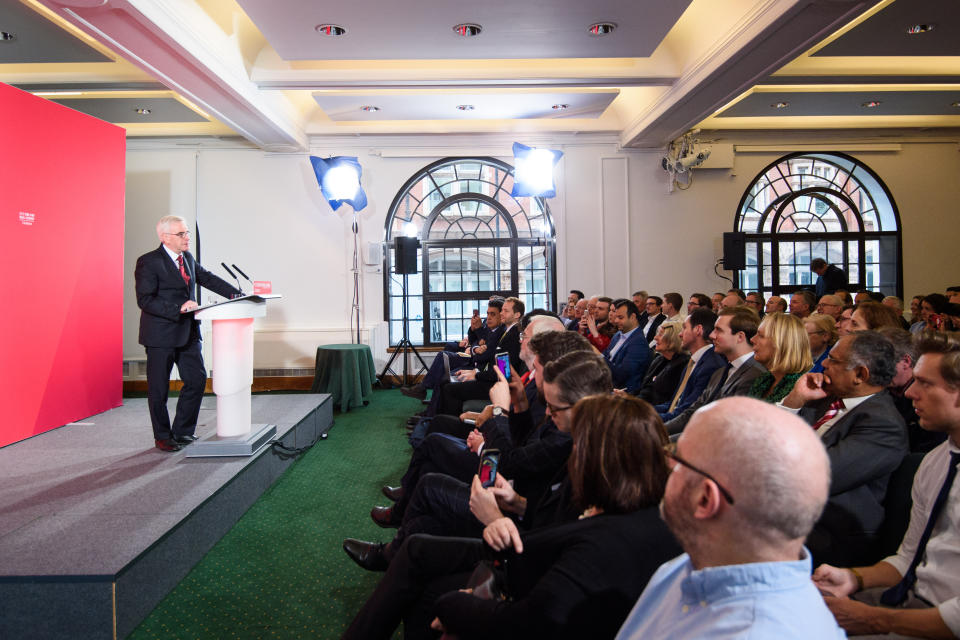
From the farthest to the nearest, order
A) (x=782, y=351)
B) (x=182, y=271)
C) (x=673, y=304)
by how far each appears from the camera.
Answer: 1. (x=673, y=304)
2. (x=182, y=271)
3. (x=782, y=351)

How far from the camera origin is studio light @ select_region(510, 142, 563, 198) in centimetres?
791

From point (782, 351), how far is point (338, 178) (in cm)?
620

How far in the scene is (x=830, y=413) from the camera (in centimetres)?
220

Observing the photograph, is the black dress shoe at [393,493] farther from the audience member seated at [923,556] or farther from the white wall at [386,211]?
the white wall at [386,211]

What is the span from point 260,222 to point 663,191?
5.34 meters

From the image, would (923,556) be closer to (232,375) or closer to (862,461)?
(862,461)

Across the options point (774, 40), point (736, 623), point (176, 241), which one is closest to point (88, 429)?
point (176, 241)

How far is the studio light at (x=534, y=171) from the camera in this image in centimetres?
791

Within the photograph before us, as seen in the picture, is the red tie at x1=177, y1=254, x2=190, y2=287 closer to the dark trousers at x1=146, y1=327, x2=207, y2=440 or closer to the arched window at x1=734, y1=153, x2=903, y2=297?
the dark trousers at x1=146, y1=327, x2=207, y2=440

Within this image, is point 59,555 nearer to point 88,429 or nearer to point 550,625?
point 550,625

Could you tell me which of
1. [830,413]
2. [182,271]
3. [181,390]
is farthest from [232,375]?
[830,413]

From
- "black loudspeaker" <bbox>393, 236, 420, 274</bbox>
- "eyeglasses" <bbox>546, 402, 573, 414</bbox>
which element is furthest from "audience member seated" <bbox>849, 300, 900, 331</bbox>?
"black loudspeaker" <bbox>393, 236, 420, 274</bbox>

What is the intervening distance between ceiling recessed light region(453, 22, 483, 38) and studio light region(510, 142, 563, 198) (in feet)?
9.44

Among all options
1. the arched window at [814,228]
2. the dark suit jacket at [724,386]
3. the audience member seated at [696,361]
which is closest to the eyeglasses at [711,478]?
the dark suit jacket at [724,386]
